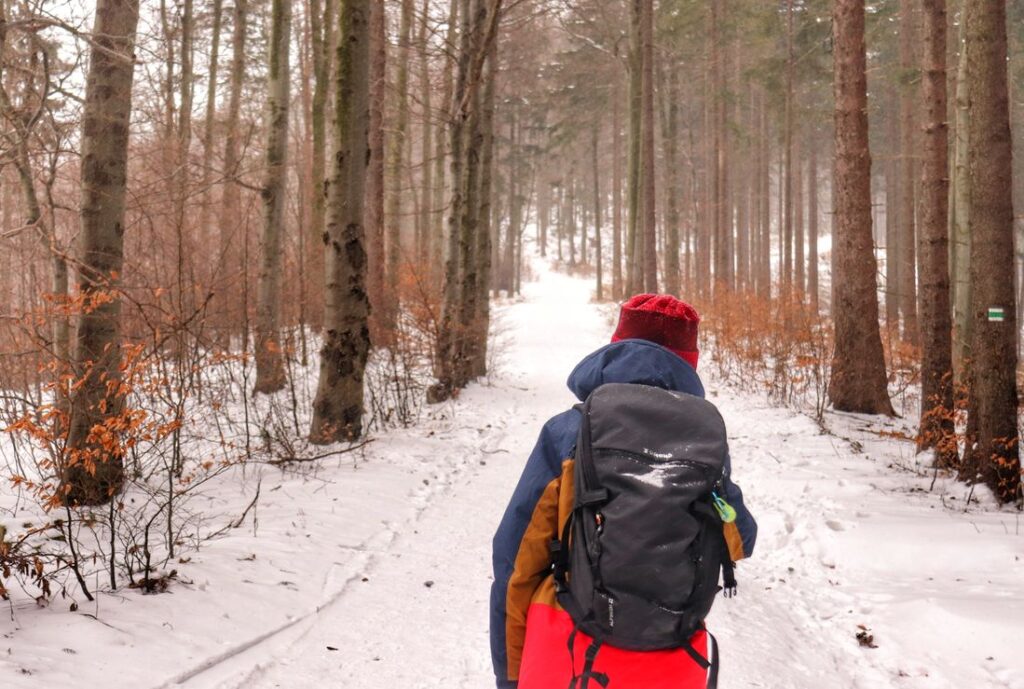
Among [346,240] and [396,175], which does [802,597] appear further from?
[396,175]

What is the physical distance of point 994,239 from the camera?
5367mm

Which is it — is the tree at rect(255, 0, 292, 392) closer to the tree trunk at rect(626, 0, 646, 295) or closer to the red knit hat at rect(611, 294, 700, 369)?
→ the red knit hat at rect(611, 294, 700, 369)

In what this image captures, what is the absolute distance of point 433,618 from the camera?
4.04 meters

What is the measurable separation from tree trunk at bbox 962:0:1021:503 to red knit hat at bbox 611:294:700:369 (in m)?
4.58

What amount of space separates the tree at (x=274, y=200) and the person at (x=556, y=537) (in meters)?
8.32

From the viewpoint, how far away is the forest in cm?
461

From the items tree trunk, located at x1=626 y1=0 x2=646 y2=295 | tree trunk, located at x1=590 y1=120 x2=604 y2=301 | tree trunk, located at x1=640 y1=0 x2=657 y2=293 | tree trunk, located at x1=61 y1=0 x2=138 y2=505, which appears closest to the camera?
tree trunk, located at x1=61 y1=0 x2=138 y2=505

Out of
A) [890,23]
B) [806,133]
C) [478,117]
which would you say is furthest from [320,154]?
[806,133]

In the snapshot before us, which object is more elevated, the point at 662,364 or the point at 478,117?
the point at 478,117

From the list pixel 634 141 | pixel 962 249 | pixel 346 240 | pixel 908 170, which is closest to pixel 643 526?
pixel 346 240

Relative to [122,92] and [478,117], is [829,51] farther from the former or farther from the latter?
[122,92]

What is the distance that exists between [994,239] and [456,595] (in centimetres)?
490

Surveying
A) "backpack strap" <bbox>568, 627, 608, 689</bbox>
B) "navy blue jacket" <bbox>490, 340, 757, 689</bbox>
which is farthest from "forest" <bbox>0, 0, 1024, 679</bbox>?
"backpack strap" <bbox>568, 627, 608, 689</bbox>

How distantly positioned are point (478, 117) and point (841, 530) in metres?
8.25
